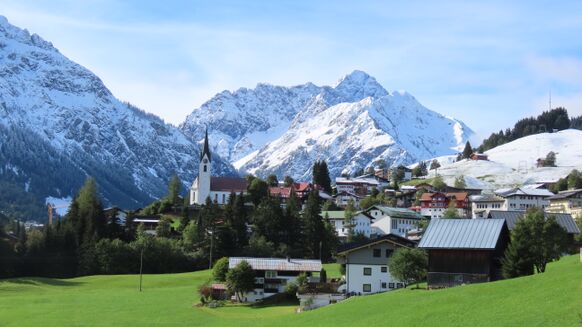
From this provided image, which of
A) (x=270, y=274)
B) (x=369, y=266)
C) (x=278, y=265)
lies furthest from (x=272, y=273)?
(x=369, y=266)

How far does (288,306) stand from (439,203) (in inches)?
4091

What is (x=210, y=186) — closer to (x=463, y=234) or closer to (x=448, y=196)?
(x=448, y=196)

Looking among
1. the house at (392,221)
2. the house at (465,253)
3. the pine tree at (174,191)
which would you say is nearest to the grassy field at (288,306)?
the house at (465,253)

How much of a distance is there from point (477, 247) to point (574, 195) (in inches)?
4500

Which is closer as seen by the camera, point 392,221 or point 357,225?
point 392,221

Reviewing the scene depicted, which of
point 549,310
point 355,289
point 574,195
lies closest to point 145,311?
point 355,289

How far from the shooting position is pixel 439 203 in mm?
170625

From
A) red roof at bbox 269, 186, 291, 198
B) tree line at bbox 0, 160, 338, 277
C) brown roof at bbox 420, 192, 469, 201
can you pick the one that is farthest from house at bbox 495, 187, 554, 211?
tree line at bbox 0, 160, 338, 277

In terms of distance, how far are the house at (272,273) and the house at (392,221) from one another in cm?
6042

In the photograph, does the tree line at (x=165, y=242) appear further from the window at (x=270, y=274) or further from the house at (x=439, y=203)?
the house at (x=439, y=203)

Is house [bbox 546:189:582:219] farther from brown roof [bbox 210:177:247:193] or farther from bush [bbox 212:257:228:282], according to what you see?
bush [bbox 212:257:228:282]

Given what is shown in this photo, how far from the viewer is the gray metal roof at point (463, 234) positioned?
192ft

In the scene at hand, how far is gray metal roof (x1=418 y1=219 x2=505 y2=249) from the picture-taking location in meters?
58.5

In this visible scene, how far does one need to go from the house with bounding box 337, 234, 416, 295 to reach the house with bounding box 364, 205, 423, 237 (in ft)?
214
